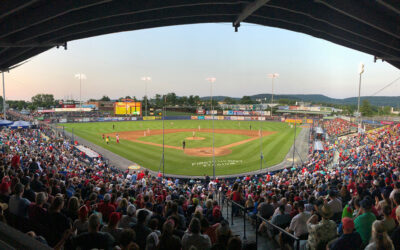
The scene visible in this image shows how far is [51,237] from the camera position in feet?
13.5

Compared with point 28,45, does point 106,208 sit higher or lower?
lower

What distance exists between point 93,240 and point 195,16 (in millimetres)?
8258

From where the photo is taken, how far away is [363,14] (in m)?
7.61

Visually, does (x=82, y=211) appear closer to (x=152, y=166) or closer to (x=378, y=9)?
(x=378, y=9)

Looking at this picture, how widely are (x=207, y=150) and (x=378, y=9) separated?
28.2m

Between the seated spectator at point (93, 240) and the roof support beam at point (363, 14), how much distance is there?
25.1 ft

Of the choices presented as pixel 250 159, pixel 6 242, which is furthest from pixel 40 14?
pixel 250 159

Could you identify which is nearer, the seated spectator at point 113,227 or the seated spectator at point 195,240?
the seated spectator at point 195,240

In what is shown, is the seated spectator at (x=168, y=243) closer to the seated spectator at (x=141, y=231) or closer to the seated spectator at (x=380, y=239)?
the seated spectator at (x=141, y=231)

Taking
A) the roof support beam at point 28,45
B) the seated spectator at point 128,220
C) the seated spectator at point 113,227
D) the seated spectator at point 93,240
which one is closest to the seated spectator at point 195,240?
the seated spectator at point 93,240

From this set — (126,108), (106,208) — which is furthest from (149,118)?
(106,208)

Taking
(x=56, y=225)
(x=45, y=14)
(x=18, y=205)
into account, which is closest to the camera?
(x=56, y=225)

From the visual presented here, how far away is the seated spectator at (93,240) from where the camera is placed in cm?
371

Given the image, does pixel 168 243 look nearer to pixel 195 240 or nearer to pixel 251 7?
pixel 195 240
